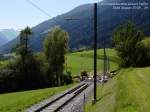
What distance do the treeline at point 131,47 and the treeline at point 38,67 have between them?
2398 centimetres

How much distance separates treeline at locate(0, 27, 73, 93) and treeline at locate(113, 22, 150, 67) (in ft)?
78.7

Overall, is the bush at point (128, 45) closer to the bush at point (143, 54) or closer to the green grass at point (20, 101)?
the bush at point (143, 54)

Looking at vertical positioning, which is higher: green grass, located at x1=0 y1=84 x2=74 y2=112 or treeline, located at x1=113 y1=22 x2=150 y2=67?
treeline, located at x1=113 y1=22 x2=150 y2=67

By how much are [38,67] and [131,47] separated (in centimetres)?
4254

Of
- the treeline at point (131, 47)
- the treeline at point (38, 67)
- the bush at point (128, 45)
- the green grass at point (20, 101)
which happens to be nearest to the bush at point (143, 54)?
the treeline at point (131, 47)

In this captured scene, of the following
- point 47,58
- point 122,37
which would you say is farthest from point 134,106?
point 122,37

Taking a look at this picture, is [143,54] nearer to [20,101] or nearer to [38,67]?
[38,67]

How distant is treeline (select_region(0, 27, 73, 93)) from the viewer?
378 ft

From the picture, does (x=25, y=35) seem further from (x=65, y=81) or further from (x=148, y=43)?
(x=148, y=43)

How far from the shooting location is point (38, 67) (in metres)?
119

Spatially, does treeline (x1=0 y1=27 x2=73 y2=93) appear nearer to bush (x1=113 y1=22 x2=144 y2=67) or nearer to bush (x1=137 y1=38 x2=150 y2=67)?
bush (x1=113 y1=22 x2=144 y2=67)

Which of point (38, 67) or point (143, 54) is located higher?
point (143, 54)

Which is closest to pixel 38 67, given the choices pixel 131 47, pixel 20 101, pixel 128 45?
pixel 128 45

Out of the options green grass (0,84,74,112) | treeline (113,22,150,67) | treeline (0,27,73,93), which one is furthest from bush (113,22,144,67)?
green grass (0,84,74,112)
